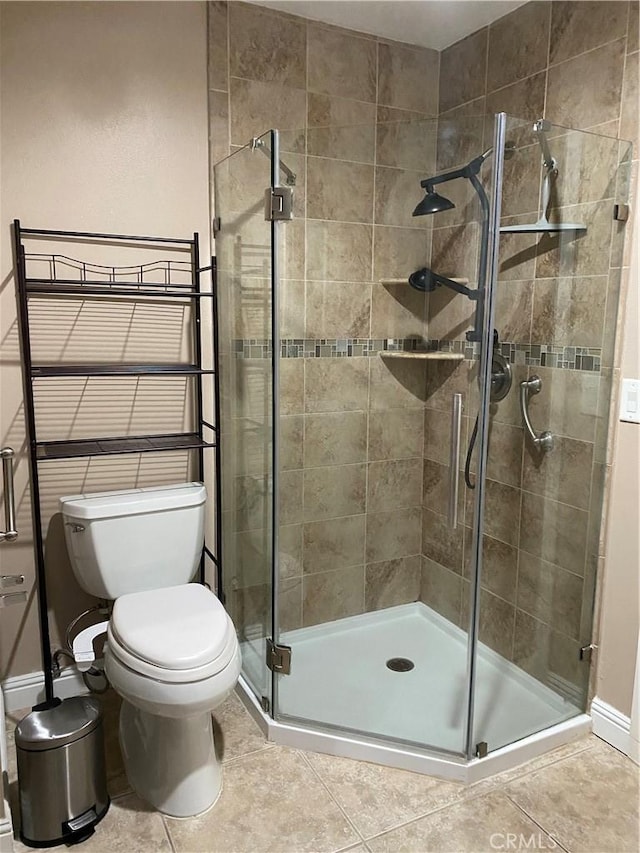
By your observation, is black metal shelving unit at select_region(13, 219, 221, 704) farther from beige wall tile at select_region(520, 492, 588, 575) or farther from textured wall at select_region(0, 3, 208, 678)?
beige wall tile at select_region(520, 492, 588, 575)

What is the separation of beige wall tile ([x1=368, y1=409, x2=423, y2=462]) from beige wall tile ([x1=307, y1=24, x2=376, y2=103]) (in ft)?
4.31

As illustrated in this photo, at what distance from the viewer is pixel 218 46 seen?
2258 mm

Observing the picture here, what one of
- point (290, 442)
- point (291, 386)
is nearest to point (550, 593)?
point (290, 442)

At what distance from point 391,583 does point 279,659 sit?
0.56m

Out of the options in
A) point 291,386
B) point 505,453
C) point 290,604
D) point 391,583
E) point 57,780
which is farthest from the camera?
point 391,583

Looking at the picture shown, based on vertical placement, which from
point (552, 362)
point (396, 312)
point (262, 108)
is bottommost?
point (552, 362)

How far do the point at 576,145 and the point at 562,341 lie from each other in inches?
23.4

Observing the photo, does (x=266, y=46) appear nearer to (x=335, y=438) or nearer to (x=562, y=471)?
(x=335, y=438)

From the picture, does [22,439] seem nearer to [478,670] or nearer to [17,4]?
[17,4]

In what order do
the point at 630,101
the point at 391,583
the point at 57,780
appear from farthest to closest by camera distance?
the point at 391,583, the point at 630,101, the point at 57,780

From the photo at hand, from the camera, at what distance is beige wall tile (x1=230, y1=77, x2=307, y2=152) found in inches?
91.4

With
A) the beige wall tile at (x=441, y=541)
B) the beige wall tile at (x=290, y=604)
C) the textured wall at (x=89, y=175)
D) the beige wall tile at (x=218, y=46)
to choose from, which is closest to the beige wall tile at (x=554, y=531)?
the beige wall tile at (x=441, y=541)

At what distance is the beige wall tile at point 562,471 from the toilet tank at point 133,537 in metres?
1.14

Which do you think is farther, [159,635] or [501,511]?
[501,511]
